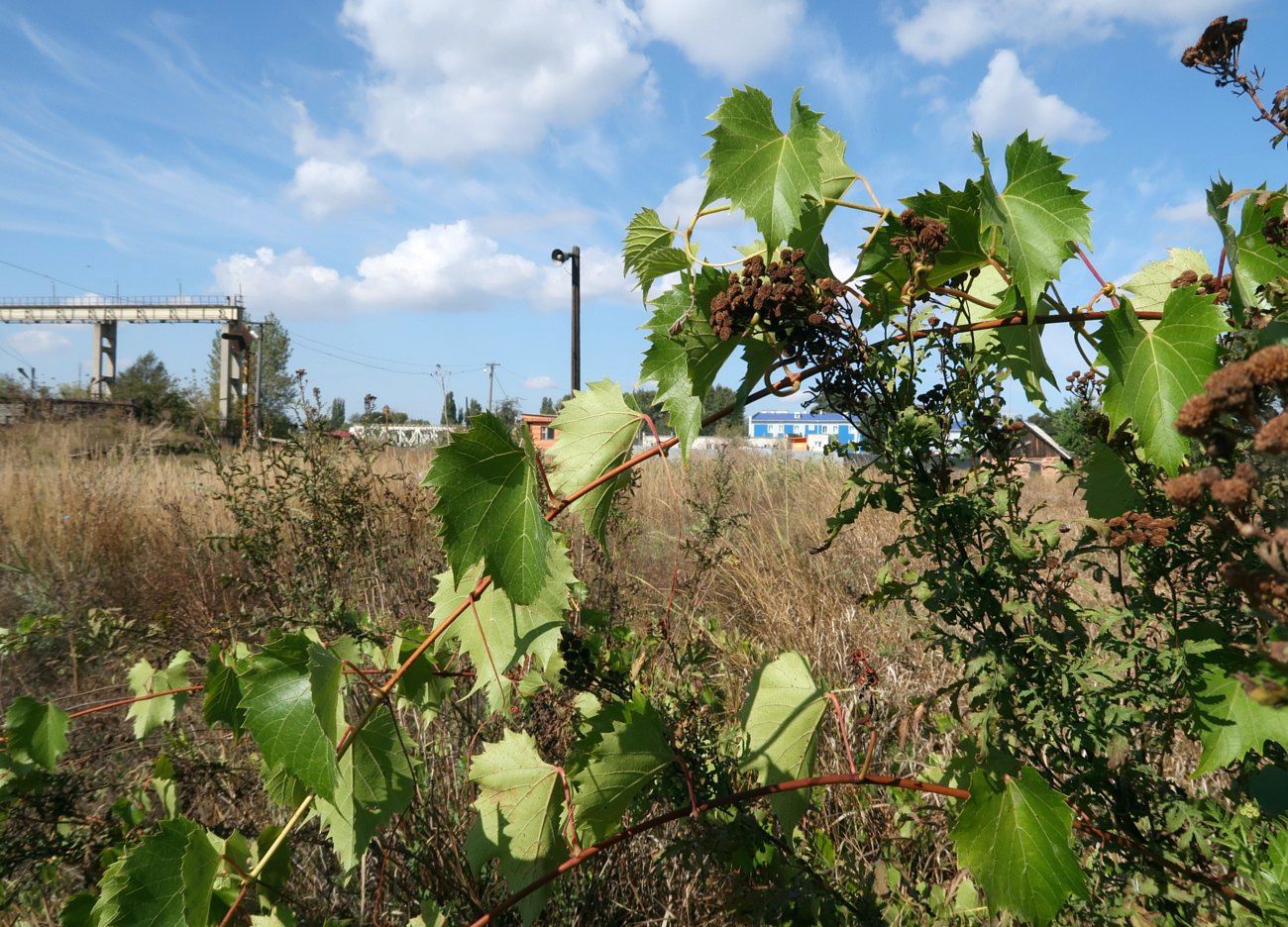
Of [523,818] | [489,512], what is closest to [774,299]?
[489,512]

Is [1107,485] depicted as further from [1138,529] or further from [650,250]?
[650,250]

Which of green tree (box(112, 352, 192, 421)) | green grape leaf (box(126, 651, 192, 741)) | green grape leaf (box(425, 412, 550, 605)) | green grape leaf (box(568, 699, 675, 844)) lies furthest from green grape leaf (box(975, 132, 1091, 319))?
green tree (box(112, 352, 192, 421))

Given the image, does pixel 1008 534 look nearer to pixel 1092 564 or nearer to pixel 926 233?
pixel 1092 564

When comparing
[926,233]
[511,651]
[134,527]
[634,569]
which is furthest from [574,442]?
[134,527]

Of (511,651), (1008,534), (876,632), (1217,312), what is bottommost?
(876,632)

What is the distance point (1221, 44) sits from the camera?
95cm

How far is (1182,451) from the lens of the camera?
798 mm

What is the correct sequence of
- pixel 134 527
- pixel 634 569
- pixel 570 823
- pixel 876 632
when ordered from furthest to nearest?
pixel 134 527, pixel 634 569, pixel 876 632, pixel 570 823

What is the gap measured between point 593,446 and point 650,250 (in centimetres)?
28

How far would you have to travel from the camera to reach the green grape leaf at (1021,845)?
82cm

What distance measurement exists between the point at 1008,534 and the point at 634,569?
12.6 ft

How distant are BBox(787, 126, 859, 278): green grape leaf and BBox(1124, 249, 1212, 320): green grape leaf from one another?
0.39m

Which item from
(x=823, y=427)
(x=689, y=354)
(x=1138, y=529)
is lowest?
(x=1138, y=529)

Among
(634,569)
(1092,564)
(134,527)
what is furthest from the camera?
(134,527)
